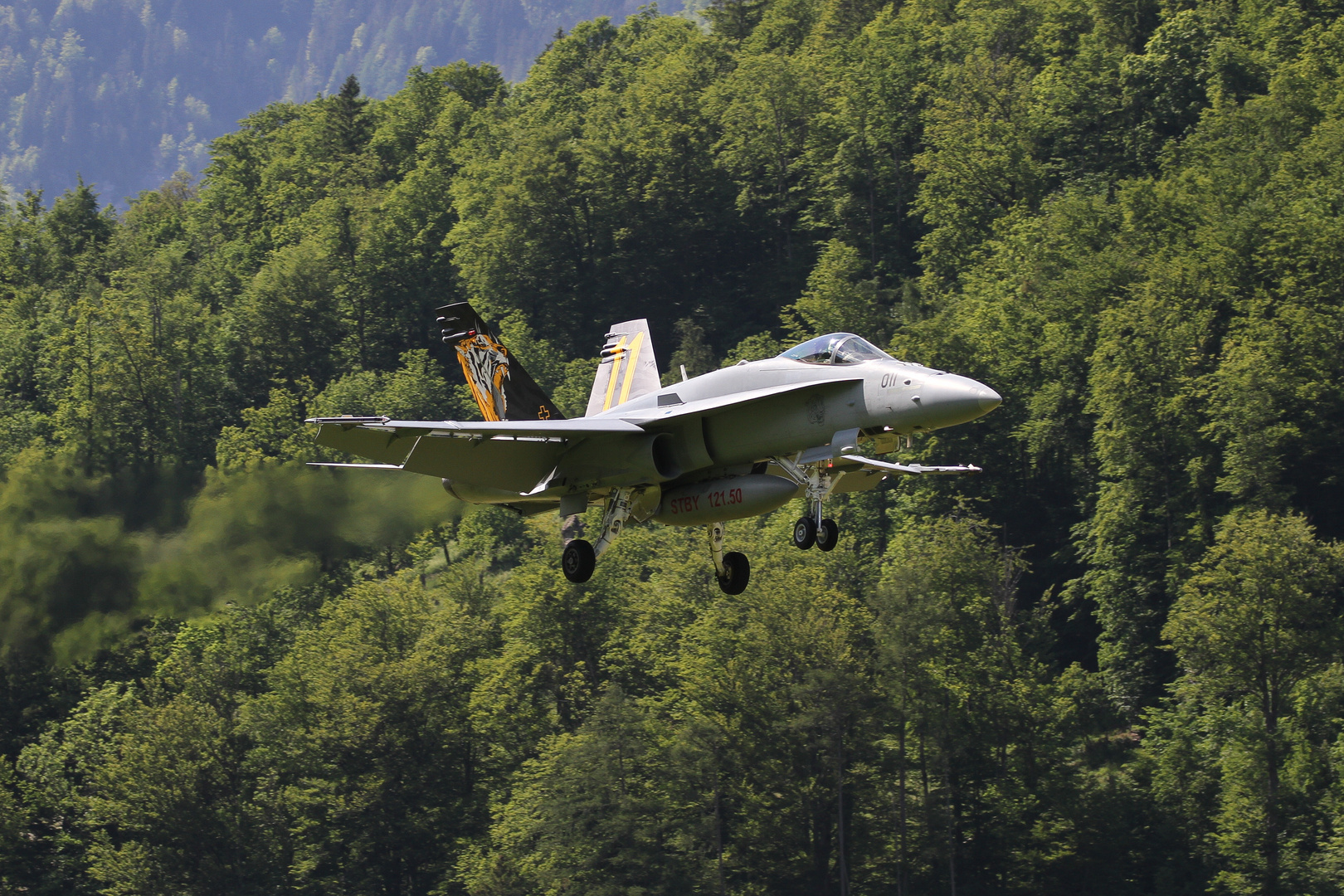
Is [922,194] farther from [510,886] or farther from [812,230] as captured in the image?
[510,886]

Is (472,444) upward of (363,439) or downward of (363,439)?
downward

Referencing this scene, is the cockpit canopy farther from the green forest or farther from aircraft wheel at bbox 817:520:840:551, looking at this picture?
the green forest

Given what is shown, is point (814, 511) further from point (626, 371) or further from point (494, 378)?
point (494, 378)

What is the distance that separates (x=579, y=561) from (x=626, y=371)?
19.5 ft

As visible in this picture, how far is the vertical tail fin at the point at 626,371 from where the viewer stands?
1223 inches

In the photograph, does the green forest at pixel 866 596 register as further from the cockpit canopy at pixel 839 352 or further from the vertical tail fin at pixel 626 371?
the cockpit canopy at pixel 839 352

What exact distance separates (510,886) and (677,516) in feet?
138

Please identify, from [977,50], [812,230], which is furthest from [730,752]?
[977,50]

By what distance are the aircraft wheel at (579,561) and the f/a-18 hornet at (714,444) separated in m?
0.02

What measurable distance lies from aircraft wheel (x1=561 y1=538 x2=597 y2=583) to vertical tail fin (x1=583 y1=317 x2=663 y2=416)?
4717 mm

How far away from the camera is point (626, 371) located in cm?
3133

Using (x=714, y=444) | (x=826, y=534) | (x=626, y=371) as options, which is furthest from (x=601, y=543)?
(x=626, y=371)

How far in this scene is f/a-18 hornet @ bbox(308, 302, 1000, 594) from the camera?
23.5 metres

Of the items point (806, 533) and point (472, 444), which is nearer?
point (806, 533)
